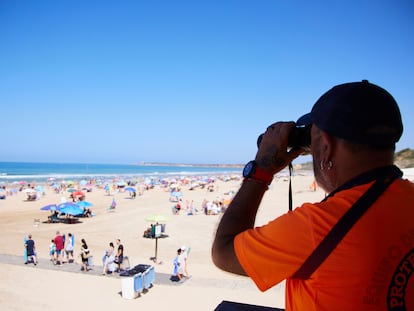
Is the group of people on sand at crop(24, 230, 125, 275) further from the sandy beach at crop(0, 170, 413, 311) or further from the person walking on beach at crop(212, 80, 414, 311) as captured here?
the person walking on beach at crop(212, 80, 414, 311)

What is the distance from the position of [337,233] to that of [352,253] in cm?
6

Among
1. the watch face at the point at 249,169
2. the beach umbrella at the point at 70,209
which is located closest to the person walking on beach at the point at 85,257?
the beach umbrella at the point at 70,209

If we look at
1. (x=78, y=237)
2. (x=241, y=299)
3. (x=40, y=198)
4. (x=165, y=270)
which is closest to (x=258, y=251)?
(x=241, y=299)

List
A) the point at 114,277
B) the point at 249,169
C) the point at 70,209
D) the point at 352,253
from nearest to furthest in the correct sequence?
the point at 352,253
the point at 249,169
the point at 114,277
the point at 70,209

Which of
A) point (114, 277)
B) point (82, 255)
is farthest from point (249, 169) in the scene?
point (82, 255)

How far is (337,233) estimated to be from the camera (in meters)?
Result: 0.89

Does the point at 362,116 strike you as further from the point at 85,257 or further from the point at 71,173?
the point at 71,173

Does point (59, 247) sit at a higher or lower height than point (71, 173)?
higher

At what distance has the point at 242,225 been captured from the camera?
1084 millimetres

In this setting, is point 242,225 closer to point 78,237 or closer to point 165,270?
point 165,270

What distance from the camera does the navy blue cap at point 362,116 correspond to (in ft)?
3.17

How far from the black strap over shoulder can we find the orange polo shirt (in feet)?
0.03

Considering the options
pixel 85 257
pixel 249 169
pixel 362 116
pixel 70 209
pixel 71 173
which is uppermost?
pixel 362 116

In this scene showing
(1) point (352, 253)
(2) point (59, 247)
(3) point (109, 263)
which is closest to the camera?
(1) point (352, 253)
